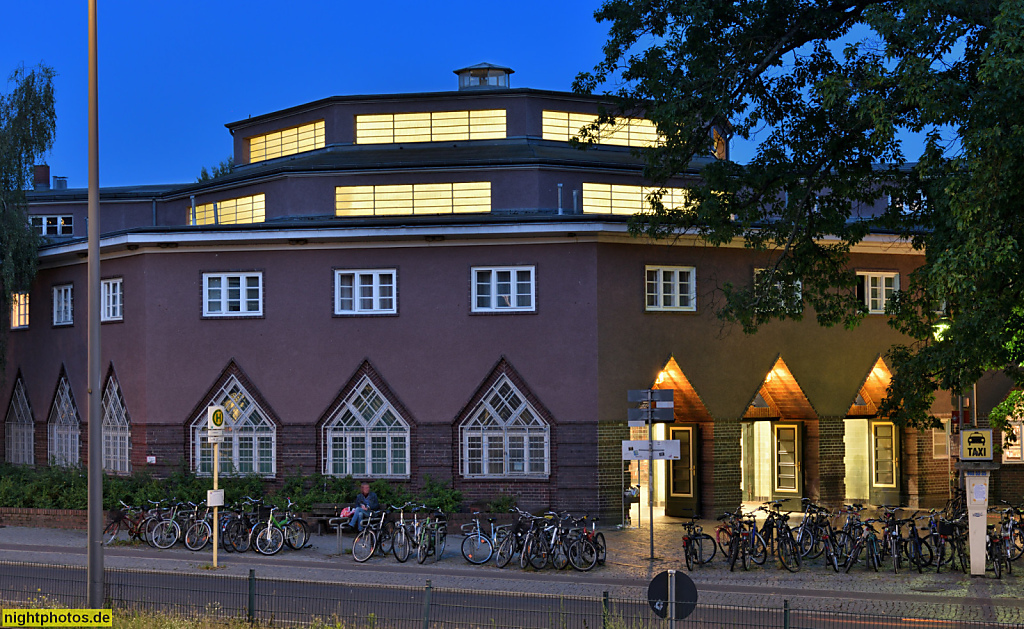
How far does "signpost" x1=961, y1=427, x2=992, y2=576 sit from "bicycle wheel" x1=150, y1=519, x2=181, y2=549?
1464 centimetres

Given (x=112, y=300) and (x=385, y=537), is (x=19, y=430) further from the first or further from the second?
(x=385, y=537)

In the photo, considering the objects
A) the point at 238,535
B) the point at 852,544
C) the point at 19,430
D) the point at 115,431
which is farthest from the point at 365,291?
the point at 852,544

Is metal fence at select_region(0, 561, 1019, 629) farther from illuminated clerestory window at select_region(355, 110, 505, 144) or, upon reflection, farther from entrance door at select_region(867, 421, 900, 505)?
illuminated clerestory window at select_region(355, 110, 505, 144)

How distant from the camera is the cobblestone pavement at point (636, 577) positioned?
16203 mm

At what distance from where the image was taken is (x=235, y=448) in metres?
27.0

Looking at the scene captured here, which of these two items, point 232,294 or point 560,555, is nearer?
point 560,555

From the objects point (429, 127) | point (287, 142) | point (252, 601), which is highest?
point (429, 127)

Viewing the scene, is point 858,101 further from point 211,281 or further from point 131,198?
point 131,198

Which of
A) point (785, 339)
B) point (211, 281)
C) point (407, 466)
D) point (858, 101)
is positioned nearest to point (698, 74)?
point (858, 101)

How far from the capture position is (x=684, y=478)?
90.5 ft

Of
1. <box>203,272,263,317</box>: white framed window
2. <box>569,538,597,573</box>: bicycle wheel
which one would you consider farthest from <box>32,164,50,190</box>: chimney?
<box>569,538,597,573</box>: bicycle wheel

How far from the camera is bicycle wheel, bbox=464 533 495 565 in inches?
796

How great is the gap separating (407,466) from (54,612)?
13.6 metres

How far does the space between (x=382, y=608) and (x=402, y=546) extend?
6.65 m
